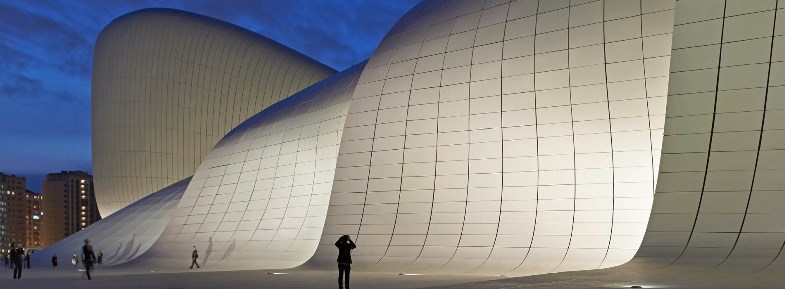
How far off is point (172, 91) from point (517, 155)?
33.8 m

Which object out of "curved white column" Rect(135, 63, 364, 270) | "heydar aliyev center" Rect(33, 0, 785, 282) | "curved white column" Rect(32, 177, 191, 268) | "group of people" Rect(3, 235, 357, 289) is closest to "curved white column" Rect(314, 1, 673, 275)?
"heydar aliyev center" Rect(33, 0, 785, 282)

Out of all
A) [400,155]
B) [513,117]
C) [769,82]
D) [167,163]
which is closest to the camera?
[769,82]

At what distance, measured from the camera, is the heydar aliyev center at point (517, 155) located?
22.3 m

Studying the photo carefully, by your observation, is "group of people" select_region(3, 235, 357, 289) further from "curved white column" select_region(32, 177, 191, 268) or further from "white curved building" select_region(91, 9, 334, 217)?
"white curved building" select_region(91, 9, 334, 217)

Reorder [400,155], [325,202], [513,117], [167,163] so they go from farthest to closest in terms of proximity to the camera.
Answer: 1. [167,163]
2. [325,202]
3. [400,155]
4. [513,117]

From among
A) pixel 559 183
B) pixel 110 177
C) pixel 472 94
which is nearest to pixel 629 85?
pixel 559 183

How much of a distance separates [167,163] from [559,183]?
3422cm

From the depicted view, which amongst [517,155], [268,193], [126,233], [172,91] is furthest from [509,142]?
[172,91]

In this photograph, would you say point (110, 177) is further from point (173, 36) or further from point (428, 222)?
point (428, 222)

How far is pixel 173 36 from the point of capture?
5631 cm

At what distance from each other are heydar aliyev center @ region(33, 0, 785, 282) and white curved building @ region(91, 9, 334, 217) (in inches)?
357

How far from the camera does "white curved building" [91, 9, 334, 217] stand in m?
54.9

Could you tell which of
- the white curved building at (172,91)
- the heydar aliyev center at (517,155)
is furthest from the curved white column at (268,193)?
the white curved building at (172,91)

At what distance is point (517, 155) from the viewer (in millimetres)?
28609
